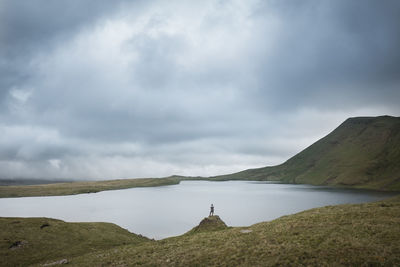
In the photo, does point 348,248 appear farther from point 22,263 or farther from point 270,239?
point 22,263

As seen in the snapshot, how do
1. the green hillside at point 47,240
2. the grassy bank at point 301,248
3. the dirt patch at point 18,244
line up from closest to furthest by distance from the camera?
1. the grassy bank at point 301,248
2. the green hillside at point 47,240
3. the dirt patch at point 18,244

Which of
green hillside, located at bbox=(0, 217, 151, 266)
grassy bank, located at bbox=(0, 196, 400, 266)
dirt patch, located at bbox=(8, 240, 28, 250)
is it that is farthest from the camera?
dirt patch, located at bbox=(8, 240, 28, 250)

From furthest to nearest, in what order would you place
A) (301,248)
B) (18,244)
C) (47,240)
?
1. (47,240)
2. (18,244)
3. (301,248)

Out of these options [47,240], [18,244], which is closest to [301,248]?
[47,240]

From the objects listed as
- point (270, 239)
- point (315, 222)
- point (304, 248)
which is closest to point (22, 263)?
point (270, 239)

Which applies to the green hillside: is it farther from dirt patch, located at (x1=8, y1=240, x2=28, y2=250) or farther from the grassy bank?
the grassy bank

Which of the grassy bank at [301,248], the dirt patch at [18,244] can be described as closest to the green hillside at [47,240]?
the dirt patch at [18,244]

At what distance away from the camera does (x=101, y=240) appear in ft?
168

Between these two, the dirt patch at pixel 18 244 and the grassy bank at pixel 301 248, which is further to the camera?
the dirt patch at pixel 18 244

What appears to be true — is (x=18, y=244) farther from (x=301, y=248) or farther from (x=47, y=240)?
(x=301, y=248)

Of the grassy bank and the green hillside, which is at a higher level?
the grassy bank

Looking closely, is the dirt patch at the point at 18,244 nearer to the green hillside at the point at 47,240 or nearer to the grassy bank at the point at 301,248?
the green hillside at the point at 47,240

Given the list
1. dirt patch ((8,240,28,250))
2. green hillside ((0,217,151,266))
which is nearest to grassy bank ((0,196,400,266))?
green hillside ((0,217,151,266))

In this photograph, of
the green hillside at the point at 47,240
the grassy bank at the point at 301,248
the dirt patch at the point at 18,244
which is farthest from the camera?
the dirt patch at the point at 18,244
